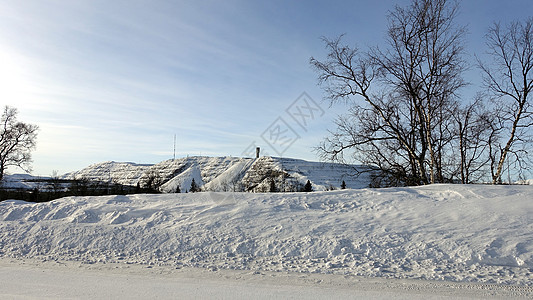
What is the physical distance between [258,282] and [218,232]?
8.08 feet

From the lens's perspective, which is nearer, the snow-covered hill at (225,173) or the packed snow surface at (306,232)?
the packed snow surface at (306,232)

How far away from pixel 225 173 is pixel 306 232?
90.5 m

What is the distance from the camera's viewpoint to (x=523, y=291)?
5055 millimetres

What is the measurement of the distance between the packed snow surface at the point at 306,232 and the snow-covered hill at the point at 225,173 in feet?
152

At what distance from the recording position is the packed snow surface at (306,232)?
20.7ft

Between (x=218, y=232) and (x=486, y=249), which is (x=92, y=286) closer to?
(x=218, y=232)

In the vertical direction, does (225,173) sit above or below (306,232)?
above

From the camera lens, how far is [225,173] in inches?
3821

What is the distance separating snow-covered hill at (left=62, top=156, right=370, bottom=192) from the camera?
69.5 metres

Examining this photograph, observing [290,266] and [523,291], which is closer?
[523,291]

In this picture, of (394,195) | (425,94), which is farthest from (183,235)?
(425,94)

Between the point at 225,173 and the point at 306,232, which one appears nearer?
the point at 306,232

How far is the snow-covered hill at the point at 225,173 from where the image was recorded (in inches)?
2736

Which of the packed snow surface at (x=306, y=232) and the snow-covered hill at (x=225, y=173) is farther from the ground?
the snow-covered hill at (x=225, y=173)
